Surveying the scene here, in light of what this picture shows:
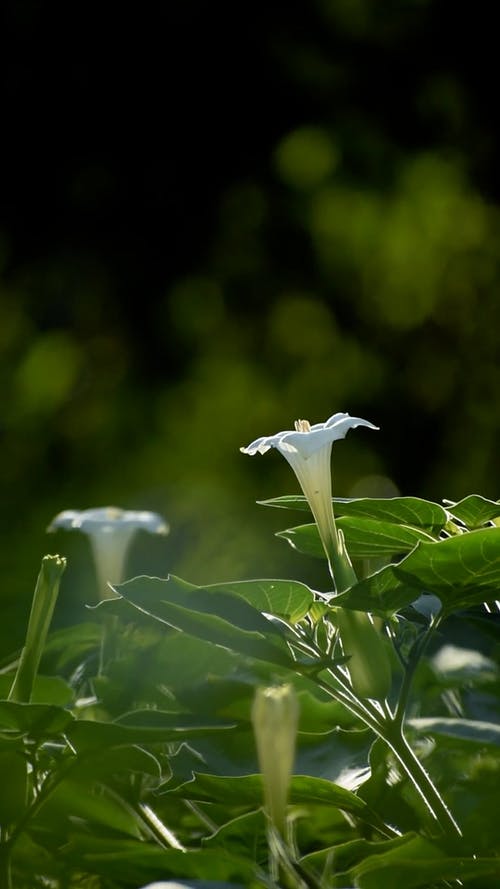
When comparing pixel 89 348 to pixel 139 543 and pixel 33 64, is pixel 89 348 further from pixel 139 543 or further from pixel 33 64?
pixel 33 64

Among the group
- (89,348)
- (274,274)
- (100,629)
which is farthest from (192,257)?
(100,629)

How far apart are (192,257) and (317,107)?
0.52 m

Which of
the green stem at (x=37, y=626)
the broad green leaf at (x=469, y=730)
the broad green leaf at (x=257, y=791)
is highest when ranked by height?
the green stem at (x=37, y=626)

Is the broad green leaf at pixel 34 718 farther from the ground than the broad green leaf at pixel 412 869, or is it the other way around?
the broad green leaf at pixel 34 718

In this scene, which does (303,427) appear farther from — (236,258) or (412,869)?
(236,258)

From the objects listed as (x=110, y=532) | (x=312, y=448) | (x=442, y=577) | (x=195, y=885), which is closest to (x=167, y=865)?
(x=195, y=885)

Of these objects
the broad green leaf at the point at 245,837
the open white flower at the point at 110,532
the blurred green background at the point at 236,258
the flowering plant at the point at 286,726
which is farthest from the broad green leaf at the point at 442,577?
the blurred green background at the point at 236,258

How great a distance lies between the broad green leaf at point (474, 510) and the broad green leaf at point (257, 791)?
5.7 inches

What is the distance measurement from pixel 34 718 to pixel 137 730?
1.8 inches

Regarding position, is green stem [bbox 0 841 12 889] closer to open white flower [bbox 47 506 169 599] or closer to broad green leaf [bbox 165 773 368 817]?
broad green leaf [bbox 165 773 368 817]

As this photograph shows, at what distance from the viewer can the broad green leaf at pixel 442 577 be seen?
46 centimetres

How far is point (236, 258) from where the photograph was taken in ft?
9.29

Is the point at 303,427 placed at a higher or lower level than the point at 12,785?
higher

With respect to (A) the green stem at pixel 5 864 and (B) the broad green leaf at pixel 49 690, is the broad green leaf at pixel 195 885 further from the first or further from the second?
(B) the broad green leaf at pixel 49 690
